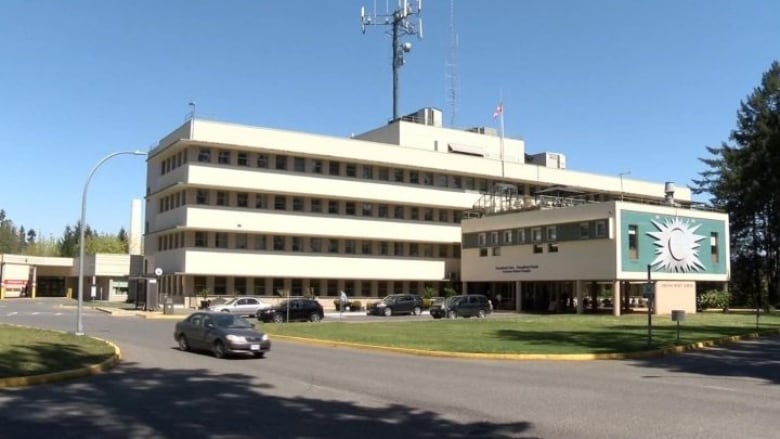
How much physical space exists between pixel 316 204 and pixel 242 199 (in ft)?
21.9

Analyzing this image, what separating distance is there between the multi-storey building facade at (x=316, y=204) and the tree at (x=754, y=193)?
50.5ft

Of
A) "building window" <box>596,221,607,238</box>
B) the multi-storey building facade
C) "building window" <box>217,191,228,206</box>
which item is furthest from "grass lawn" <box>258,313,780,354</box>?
"building window" <box>217,191,228,206</box>

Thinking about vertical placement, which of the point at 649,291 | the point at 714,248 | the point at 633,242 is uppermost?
the point at 633,242

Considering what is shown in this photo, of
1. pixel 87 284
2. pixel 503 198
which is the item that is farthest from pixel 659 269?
pixel 87 284

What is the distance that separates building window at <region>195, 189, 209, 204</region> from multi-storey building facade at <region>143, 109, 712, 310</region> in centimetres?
9

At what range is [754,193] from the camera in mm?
71500

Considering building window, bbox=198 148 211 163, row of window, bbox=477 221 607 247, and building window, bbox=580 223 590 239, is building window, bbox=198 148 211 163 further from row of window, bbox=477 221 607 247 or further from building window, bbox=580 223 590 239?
building window, bbox=580 223 590 239

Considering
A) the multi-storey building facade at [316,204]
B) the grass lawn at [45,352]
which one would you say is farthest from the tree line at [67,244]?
the grass lawn at [45,352]

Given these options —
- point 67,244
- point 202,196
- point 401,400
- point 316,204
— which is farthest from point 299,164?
point 67,244

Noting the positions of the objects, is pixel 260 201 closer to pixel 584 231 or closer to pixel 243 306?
pixel 243 306

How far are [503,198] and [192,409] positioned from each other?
195ft

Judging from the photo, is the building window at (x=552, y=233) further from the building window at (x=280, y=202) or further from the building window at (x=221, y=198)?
the building window at (x=221, y=198)

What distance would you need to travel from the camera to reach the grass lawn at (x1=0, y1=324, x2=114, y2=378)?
53.7 feet

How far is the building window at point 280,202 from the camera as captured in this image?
6131 cm
